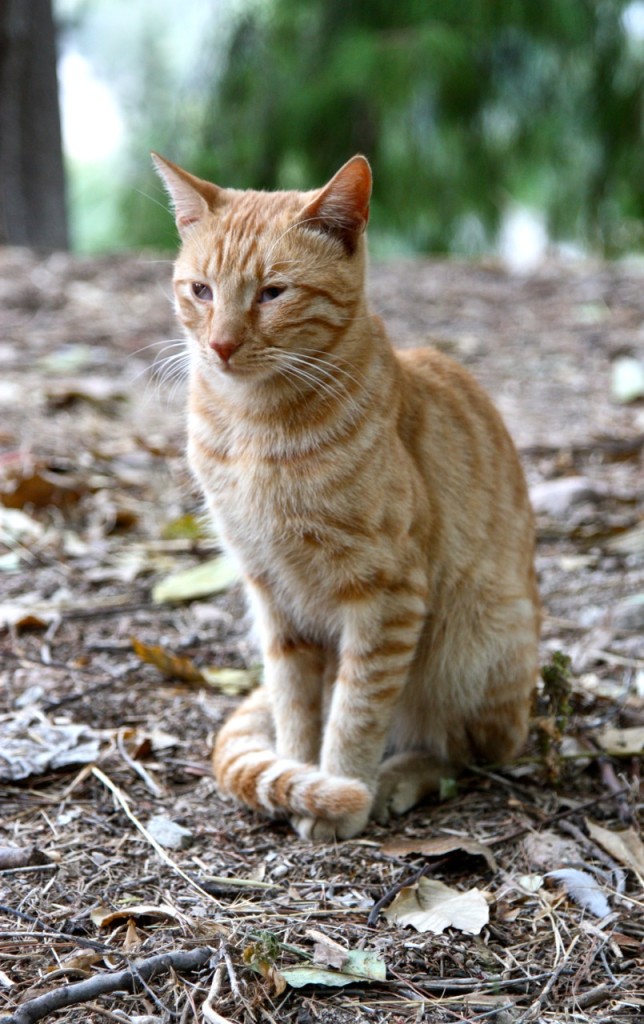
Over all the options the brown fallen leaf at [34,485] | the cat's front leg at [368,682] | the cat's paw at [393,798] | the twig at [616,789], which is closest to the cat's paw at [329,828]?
the cat's front leg at [368,682]

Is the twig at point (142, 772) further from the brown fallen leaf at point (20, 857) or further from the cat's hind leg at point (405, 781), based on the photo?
the cat's hind leg at point (405, 781)

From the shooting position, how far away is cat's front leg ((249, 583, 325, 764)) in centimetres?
270

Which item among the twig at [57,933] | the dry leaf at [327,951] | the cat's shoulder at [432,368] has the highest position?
the cat's shoulder at [432,368]

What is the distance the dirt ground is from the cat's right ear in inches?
21.6

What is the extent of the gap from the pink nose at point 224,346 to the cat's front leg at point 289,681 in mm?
631

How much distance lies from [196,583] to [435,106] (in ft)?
13.4

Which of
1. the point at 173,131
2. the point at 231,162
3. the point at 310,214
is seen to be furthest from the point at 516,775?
the point at 173,131

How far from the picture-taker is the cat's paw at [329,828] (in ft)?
7.89

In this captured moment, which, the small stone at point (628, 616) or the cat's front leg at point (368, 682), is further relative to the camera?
the small stone at point (628, 616)

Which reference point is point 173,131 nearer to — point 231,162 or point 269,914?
point 231,162

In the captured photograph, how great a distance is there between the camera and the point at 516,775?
8.88 feet

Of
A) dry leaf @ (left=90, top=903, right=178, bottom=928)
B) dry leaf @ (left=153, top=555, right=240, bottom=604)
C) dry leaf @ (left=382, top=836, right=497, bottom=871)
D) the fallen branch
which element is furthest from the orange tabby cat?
dry leaf @ (left=153, top=555, right=240, bottom=604)

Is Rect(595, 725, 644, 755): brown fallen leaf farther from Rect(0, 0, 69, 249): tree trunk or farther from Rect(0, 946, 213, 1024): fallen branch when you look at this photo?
Rect(0, 0, 69, 249): tree trunk

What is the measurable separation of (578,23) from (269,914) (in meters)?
5.78
